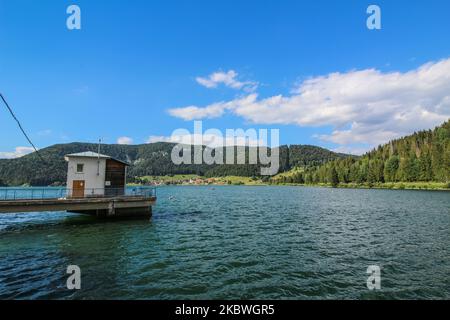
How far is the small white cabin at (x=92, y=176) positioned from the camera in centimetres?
3741

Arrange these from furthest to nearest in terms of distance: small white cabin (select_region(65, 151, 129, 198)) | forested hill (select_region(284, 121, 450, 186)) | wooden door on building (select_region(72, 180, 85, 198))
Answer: forested hill (select_region(284, 121, 450, 186)) < small white cabin (select_region(65, 151, 129, 198)) < wooden door on building (select_region(72, 180, 85, 198))

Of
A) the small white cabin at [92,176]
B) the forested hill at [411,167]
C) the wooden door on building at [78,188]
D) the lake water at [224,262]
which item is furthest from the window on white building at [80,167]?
the forested hill at [411,167]

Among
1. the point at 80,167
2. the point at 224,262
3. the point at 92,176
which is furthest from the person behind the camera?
the point at 92,176

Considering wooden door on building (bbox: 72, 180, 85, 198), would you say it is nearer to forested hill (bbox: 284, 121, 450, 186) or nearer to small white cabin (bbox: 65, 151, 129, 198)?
small white cabin (bbox: 65, 151, 129, 198)

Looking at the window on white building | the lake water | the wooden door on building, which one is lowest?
the lake water

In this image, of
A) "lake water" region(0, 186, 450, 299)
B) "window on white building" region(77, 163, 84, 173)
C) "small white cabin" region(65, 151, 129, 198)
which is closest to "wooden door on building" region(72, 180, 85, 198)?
"small white cabin" region(65, 151, 129, 198)

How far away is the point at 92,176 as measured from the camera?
38688 mm

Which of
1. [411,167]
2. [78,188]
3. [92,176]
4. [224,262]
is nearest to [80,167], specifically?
[92,176]

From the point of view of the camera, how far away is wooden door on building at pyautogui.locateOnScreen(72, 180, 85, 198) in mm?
37281

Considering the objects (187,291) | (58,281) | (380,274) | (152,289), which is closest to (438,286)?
(380,274)

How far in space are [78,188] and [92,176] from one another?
2521 mm

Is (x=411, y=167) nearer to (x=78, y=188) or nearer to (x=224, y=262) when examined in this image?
(x=224, y=262)

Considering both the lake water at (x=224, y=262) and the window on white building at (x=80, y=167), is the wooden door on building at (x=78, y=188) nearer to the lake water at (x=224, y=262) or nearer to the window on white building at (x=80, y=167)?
the window on white building at (x=80, y=167)

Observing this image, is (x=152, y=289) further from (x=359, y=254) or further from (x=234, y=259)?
(x=359, y=254)
